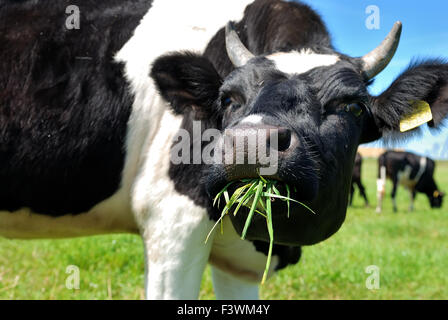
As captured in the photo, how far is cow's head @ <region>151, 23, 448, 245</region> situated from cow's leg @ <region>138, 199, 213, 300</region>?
36 centimetres

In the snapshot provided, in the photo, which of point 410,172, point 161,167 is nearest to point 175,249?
point 161,167

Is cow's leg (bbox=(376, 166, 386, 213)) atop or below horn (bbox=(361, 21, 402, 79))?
below

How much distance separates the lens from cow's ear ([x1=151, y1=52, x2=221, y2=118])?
2924 mm

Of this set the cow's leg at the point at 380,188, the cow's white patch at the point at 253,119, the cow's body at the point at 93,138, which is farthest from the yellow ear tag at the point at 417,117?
the cow's leg at the point at 380,188

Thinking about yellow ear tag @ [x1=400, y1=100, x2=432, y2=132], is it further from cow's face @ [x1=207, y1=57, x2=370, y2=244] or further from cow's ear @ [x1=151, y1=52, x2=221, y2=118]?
cow's ear @ [x1=151, y1=52, x2=221, y2=118]

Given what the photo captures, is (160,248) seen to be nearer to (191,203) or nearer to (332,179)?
(191,203)

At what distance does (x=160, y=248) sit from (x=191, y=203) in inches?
13.4

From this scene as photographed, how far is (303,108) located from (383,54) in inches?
32.3

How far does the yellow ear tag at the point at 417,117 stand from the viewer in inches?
109

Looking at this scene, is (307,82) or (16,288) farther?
(16,288)

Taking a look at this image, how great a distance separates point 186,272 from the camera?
2914mm

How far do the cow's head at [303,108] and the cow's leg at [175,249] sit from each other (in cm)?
36

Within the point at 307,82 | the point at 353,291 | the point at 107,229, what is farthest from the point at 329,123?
the point at 353,291

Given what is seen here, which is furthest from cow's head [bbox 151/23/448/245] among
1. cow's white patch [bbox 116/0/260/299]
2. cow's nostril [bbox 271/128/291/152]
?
cow's white patch [bbox 116/0/260/299]
